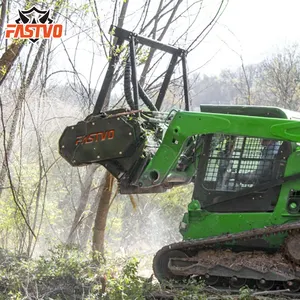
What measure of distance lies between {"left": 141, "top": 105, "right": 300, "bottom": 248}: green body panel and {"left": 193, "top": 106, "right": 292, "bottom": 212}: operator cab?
11cm

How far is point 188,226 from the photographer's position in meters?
5.71

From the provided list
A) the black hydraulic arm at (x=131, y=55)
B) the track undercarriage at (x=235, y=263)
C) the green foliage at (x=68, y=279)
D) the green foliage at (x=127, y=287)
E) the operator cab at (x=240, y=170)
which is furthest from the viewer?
the black hydraulic arm at (x=131, y=55)

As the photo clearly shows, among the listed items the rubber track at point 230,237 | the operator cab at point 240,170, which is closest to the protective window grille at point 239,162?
the operator cab at point 240,170

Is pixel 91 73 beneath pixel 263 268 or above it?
above

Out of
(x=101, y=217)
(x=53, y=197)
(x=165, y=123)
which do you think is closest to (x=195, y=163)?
(x=165, y=123)

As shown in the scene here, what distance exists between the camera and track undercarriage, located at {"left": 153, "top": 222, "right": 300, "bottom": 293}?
17.0ft

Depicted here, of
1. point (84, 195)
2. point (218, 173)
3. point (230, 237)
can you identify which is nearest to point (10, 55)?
point (218, 173)

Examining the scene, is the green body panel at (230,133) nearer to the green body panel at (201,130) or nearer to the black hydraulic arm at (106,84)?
the green body panel at (201,130)

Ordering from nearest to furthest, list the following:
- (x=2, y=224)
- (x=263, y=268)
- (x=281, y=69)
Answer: (x=263, y=268) < (x=2, y=224) < (x=281, y=69)

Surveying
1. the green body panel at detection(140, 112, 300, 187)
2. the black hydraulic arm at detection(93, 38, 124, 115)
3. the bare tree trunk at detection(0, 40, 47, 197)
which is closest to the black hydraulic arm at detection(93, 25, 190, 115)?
the black hydraulic arm at detection(93, 38, 124, 115)

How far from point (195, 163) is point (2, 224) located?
882 centimetres

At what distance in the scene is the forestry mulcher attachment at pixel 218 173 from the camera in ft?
17.4

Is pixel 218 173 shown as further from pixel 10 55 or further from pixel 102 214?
pixel 102 214

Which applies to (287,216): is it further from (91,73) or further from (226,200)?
(91,73)
